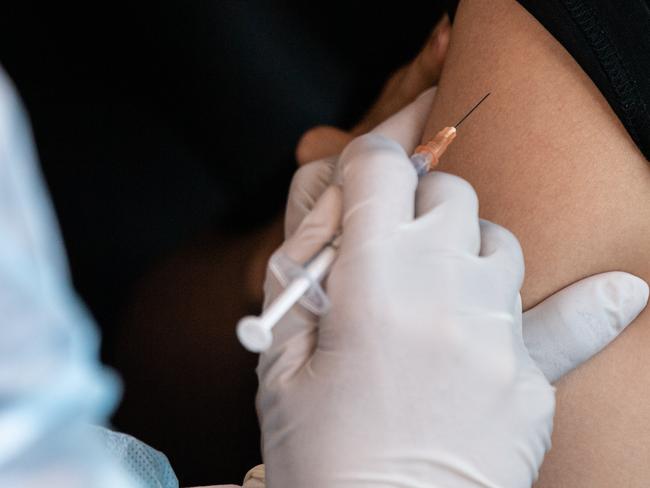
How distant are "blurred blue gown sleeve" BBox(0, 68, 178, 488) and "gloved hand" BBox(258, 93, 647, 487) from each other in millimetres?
323

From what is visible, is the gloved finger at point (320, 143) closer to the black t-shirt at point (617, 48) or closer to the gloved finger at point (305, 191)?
the gloved finger at point (305, 191)

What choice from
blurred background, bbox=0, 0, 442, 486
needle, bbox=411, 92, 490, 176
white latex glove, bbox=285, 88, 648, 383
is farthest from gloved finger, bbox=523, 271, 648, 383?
blurred background, bbox=0, 0, 442, 486

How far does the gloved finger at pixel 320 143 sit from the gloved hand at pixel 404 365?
20.0 inches

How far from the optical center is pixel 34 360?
1.10 feet

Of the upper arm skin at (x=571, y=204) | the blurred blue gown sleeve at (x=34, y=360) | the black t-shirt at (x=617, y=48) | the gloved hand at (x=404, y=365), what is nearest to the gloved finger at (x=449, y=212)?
the gloved hand at (x=404, y=365)

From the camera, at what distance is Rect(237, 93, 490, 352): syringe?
579 mm

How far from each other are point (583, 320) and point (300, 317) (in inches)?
13.9

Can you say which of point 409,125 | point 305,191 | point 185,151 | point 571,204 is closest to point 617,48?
point 571,204

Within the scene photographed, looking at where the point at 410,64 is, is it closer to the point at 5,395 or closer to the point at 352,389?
the point at 352,389

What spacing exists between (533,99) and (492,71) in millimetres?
69

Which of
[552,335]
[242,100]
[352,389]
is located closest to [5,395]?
[352,389]

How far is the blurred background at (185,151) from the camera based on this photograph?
44.9 inches

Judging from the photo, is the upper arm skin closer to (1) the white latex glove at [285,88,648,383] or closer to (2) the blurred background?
(1) the white latex glove at [285,88,648,383]

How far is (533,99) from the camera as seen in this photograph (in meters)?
0.87
